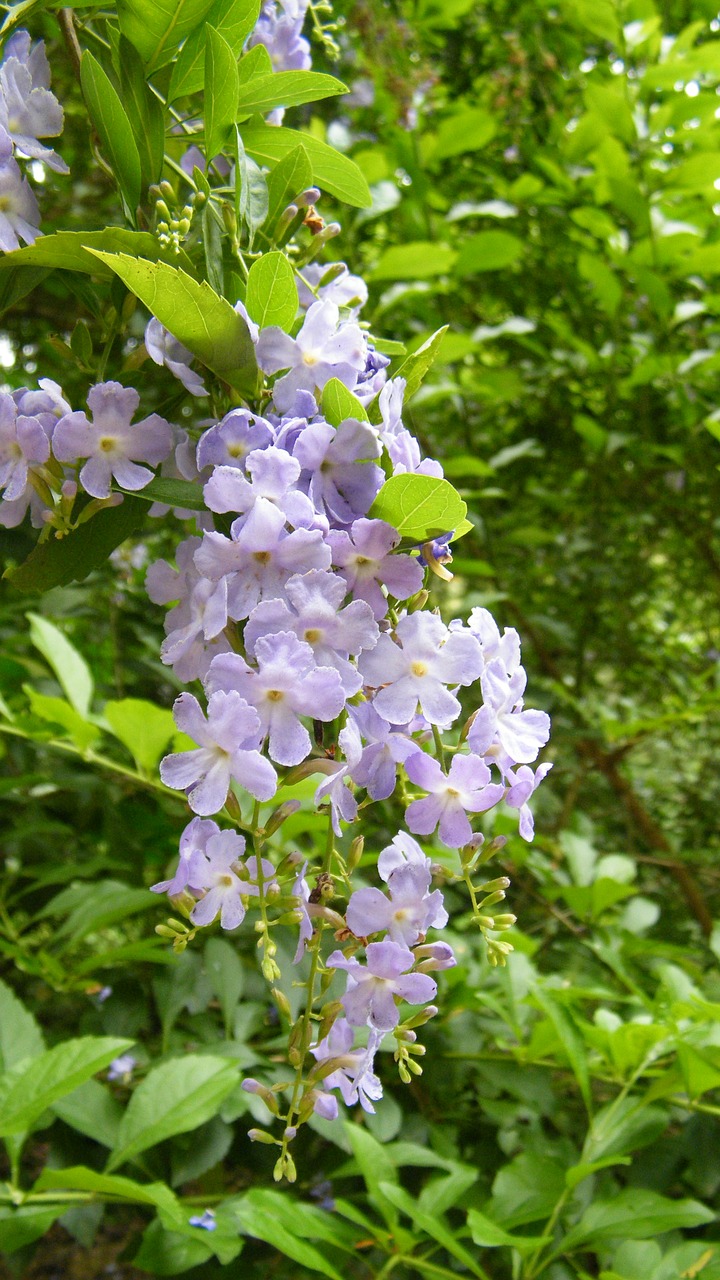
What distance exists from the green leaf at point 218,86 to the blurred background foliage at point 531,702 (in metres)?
0.13

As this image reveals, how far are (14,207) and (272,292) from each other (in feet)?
0.58

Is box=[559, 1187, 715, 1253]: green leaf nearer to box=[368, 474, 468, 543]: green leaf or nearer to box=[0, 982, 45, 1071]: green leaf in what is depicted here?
box=[0, 982, 45, 1071]: green leaf

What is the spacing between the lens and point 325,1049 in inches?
23.5

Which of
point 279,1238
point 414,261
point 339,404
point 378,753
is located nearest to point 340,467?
point 339,404

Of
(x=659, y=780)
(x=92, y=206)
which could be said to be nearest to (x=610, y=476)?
(x=659, y=780)

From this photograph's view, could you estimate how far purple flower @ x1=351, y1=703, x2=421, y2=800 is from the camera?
52cm

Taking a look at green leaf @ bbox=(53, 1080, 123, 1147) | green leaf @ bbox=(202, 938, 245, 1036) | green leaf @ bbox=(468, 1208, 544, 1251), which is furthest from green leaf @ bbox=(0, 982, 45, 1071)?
green leaf @ bbox=(468, 1208, 544, 1251)

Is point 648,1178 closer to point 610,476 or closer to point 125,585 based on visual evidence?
point 125,585

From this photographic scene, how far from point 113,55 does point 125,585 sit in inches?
49.5

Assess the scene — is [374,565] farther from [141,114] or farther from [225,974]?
[225,974]

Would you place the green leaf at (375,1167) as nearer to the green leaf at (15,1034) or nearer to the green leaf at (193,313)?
the green leaf at (15,1034)

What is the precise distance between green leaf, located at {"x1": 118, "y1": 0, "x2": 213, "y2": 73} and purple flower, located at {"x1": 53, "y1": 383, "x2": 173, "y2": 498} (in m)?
0.24

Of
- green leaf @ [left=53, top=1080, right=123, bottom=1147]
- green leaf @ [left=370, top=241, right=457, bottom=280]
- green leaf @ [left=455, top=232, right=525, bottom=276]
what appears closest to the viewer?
green leaf @ [left=53, top=1080, right=123, bottom=1147]

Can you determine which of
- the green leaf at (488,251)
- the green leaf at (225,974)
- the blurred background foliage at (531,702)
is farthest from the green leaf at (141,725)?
the green leaf at (488,251)
